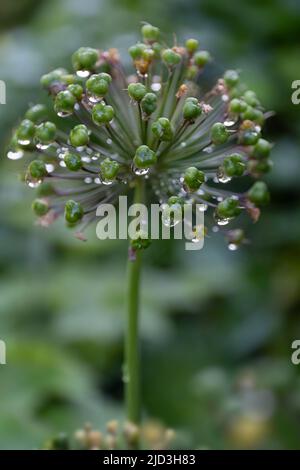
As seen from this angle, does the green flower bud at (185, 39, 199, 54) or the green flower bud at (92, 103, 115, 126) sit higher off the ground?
the green flower bud at (185, 39, 199, 54)

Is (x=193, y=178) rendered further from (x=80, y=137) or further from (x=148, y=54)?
(x=148, y=54)

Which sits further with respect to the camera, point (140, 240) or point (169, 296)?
point (169, 296)

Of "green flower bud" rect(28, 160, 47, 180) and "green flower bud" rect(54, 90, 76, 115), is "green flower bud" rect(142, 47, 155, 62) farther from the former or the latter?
"green flower bud" rect(28, 160, 47, 180)

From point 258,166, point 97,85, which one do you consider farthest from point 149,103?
point 258,166

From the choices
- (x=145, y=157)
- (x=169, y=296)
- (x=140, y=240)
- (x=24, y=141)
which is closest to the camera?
(x=145, y=157)

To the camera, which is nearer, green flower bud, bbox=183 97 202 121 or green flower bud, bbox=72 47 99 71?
green flower bud, bbox=183 97 202 121

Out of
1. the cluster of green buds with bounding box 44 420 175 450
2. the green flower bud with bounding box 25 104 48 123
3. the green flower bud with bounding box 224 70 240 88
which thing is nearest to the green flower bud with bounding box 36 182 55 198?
the green flower bud with bounding box 25 104 48 123
